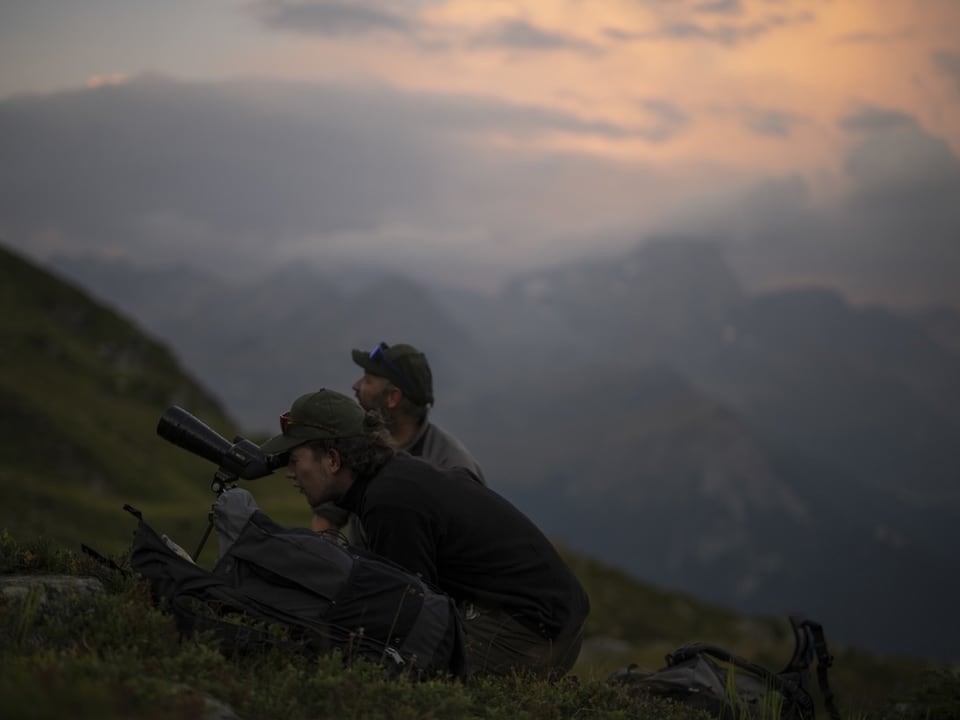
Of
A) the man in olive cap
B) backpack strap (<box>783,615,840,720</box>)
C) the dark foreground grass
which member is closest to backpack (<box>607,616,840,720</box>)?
backpack strap (<box>783,615,840,720</box>)

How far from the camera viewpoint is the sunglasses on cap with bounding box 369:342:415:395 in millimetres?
9117

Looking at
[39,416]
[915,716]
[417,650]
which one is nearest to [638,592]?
[39,416]

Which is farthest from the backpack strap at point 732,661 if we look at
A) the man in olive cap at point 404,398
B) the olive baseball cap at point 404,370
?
the olive baseball cap at point 404,370

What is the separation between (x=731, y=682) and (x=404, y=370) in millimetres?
4260

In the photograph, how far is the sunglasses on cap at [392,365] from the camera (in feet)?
29.9

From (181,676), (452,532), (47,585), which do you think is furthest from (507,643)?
(47,585)

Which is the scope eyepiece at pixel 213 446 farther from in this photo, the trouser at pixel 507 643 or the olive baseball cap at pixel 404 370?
the olive baseball cap at pixel 404 370

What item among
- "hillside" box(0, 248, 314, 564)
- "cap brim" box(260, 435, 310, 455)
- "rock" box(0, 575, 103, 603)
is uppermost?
"cap brim" box(260, 435, 310, 455)

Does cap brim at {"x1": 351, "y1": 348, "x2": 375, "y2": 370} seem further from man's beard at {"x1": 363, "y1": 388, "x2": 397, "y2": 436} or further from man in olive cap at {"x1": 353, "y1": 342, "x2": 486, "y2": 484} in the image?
man's beard at {"x1": 363, "y1": 388, "x2": 397, "y2": 436}

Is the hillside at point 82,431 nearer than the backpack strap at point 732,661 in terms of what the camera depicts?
No

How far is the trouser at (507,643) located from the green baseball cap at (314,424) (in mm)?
1745

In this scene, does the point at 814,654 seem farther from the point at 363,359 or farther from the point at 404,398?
the point at 363,359

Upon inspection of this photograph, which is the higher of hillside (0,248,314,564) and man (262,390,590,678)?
man (262,390,590,678)

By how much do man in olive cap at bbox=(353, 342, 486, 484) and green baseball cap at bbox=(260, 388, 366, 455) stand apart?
2.40m
